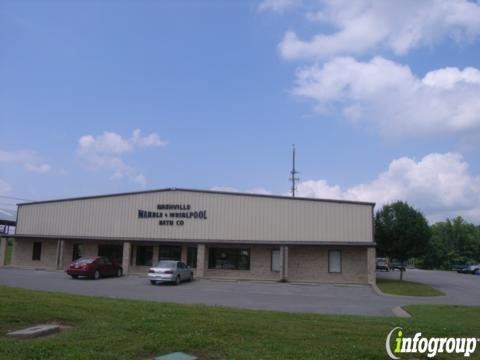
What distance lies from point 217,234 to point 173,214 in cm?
411

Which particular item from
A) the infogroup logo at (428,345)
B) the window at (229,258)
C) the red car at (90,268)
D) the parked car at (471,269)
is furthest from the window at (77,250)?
the parked car at (471,269)

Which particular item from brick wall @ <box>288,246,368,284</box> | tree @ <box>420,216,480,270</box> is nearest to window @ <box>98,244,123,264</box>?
brick wall @ <box>288,246,368,284</box>

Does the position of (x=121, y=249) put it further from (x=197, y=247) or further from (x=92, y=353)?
(x=92, y=353)

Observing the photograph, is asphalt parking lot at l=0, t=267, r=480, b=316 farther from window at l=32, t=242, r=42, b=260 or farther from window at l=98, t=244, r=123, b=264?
window at l=32, t=242, r=42, b=260

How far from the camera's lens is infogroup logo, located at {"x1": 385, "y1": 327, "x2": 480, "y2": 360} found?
8.26 m

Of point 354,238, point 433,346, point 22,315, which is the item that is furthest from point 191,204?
point 433,346

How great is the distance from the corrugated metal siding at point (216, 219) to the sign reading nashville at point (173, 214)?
31cm

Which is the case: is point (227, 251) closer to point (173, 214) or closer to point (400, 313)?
point (173, 214)

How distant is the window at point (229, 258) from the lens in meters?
36.3

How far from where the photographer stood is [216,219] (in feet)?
120

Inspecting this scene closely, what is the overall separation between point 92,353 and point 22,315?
11.8 feet

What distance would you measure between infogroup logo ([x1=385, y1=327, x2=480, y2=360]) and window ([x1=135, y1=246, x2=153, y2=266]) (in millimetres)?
31600

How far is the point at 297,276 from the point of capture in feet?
114

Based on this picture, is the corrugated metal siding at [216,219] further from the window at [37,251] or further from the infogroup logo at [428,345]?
the infogroup logo at [428,345]
